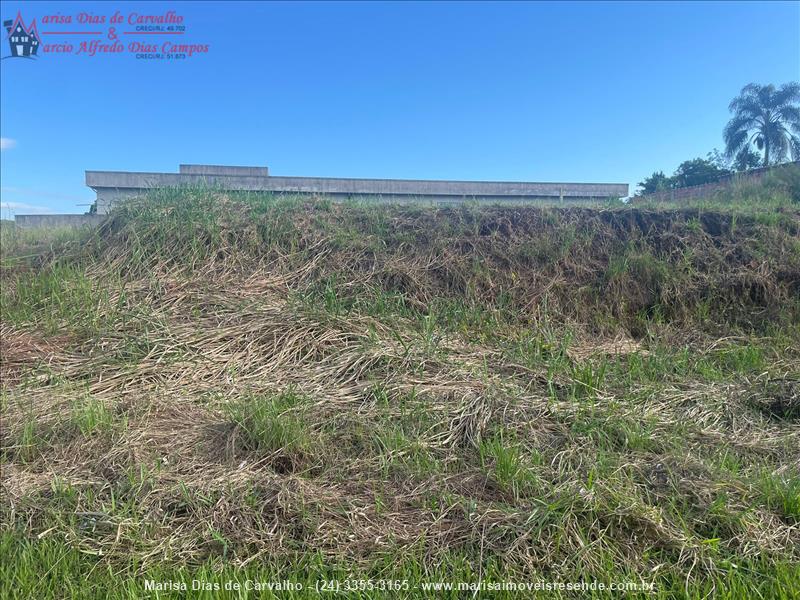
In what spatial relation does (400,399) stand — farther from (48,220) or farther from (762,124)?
(762,124)

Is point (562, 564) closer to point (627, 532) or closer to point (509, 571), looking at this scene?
point (509, 571)

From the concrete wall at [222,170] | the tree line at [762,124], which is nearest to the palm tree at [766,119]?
the tree line at [762,124]

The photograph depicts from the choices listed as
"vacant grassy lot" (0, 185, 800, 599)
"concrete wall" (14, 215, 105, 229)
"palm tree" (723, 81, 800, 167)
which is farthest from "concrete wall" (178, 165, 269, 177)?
"palm tree" (723, 81, 800, 167)

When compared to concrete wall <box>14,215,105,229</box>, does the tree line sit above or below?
above

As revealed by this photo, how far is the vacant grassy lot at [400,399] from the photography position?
2.05m

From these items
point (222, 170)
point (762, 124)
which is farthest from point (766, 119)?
point (222, 170)

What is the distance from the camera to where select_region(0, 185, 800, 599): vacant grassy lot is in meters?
2.05

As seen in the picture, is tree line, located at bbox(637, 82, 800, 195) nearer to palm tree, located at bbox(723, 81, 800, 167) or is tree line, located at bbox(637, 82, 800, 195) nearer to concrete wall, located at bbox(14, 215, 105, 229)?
palm tree, located at bbox(723, 81, 800, 167)

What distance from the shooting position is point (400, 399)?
3.21m

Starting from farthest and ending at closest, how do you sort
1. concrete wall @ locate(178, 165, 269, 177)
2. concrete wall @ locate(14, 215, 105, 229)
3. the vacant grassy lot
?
concrete wall @ locate(178, 165, 269, 177)
concrete wall @ locate(14, 215, 105, 229)
the vacant grassy lot

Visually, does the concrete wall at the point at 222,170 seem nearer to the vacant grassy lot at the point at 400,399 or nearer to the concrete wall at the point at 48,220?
the concrete wall at the point at 48,220

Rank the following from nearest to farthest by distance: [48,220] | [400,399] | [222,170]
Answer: [400,399]
[48,220]
[222,170]

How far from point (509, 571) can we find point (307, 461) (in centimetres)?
121

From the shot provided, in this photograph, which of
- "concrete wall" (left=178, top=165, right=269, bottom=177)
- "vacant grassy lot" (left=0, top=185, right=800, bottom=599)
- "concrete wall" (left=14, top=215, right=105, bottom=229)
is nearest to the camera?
"vacant grassy lot" (left=0, top=185, right=800, bottom=599)
